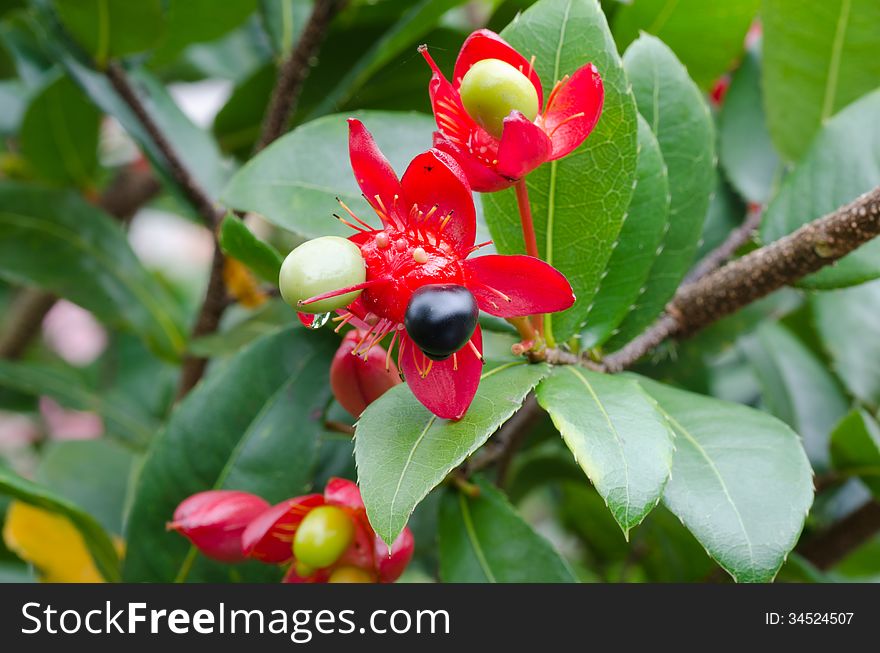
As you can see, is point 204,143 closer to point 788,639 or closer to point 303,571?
point 303,571

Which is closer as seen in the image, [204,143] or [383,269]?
[383,269]

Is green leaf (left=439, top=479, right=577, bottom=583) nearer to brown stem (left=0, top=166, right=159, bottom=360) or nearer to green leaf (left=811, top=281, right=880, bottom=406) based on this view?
green leaf (left=811, top=281, right=880, bottom=406)

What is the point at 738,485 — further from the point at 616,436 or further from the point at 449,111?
the point at 449,111

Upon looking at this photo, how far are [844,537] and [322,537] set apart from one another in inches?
32.1

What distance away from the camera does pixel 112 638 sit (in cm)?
86

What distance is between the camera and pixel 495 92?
621mm

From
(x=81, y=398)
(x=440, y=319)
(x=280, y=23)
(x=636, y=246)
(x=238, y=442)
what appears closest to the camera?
(x=440, y=319)

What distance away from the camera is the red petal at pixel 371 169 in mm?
646

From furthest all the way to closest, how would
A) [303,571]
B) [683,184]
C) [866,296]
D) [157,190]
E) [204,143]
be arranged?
[157,190] → [204,143] → [866,296] → [683,184] → [303,571]

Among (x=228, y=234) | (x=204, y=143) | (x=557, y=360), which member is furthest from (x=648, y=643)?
(x=204, y=143)

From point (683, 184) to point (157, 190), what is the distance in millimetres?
1342

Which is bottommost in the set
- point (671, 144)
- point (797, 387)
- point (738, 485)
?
point (797, 387)

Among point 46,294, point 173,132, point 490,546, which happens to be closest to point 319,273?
point 490,546

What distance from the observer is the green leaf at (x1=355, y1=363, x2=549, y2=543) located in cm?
61
